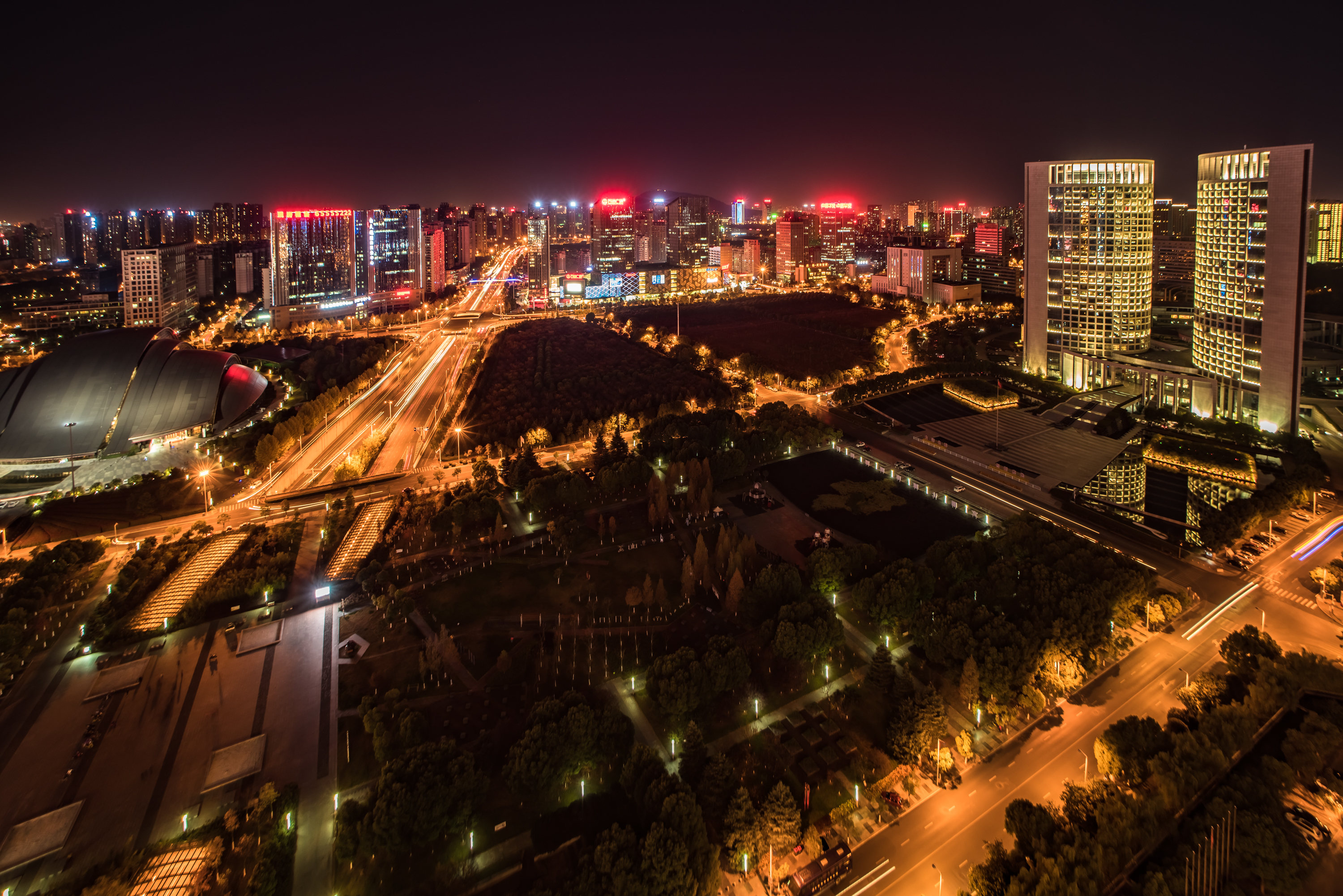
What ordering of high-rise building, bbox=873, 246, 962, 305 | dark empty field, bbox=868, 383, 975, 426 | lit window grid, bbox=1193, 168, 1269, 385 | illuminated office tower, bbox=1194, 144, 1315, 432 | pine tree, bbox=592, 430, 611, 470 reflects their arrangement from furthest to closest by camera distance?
high-rise building, bbox=873, 246, 962, 305
dark empty field, bbox=868, 383, 975, 426
lit window grid, bbox=1193, 168, 1269, 385
pine tree, bbox=592, 430, 611, 470
illuminated office tower, bbox=1194, 144, 1315, 432

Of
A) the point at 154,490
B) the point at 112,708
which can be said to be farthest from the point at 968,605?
the point at 154,490

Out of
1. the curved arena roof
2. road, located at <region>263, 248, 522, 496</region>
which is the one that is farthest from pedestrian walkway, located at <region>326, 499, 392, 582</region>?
the curved arena roof

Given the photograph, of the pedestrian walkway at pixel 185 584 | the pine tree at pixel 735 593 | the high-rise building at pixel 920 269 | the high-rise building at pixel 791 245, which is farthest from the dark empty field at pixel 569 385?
the high-rise building at pixel 791 245

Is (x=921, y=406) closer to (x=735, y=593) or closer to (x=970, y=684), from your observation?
(x=735, y=593)


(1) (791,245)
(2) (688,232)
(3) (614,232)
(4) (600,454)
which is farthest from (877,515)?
(2) (688,232)

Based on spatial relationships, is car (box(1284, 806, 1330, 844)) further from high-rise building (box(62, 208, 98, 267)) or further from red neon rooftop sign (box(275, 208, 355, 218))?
high-rise building (box(62, 208, 98, 267))

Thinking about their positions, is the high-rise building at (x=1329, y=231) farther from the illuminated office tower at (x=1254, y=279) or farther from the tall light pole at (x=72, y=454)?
the tall light pole at (x=72, y=454)

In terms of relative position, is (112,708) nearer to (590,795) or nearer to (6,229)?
(590,795)
